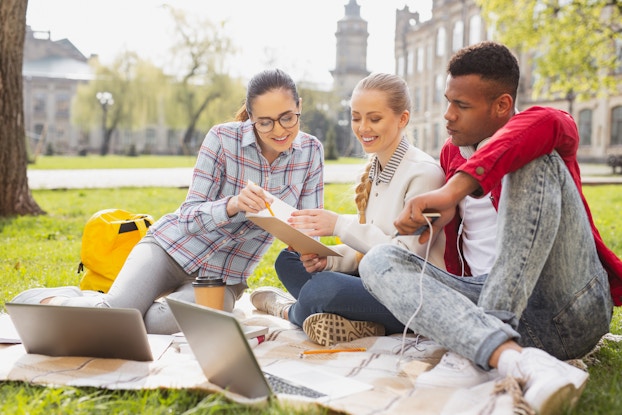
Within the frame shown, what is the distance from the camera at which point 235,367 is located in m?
2.22

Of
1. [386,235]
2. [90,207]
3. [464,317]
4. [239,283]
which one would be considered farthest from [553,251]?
[90,207]

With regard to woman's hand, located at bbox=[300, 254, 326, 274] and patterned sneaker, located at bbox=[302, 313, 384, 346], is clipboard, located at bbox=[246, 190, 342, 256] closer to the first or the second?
woman's hand, located at bbox=[300, 254, 326, 274]

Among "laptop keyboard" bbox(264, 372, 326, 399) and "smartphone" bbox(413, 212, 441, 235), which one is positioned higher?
"smartphone" bbox(413, 212, 441, 235)

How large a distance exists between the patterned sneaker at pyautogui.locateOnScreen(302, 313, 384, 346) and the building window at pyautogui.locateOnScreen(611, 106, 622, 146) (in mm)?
36370

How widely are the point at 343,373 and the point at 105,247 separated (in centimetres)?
175

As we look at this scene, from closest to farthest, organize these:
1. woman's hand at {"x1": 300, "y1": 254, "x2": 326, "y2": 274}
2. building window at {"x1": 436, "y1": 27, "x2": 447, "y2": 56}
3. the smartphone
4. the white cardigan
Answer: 1. the smartphone
2. the white cardigan
3. woman's hand at {"x1": 300, "y1": 254, "x2": 326, "y2": 274}
4. building window at {"x1": 436, "y1": 27, "x2": 447, "y2": 56}

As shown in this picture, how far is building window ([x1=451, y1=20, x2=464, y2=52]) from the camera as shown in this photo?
47.9m

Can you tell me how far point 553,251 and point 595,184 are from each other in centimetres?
1549

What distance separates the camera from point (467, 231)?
2824mm

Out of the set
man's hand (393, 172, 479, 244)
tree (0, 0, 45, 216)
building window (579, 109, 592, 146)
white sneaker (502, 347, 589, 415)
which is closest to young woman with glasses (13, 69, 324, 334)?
man's hand (393, 172, 479, 244)

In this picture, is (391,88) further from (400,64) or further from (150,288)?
(400,64)

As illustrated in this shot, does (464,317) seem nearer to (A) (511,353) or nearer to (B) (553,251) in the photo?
(A) (511,353)

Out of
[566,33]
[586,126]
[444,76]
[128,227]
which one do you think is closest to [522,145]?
[128,227]

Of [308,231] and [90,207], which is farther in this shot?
[90,207]
